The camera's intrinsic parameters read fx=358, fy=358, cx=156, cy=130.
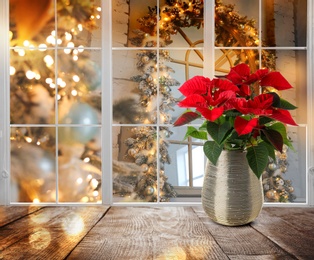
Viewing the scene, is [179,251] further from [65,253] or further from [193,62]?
[193,62]

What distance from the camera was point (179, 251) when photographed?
0.75 metres

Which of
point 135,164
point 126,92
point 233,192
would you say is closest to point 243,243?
point 233,192

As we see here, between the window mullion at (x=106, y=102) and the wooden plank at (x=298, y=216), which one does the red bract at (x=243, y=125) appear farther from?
the window mullion at (x=106, y=102)

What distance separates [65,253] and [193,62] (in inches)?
158

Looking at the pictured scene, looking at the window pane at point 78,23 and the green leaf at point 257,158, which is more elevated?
the window pane at point 78,23

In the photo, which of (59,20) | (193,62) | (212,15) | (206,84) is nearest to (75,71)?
(59,20)

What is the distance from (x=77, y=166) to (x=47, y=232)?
3.49m

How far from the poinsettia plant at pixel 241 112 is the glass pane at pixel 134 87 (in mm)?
3067

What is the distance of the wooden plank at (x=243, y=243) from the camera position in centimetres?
74

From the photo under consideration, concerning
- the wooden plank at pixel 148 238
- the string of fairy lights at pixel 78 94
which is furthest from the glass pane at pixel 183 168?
the wooden plank at pixel 148 238

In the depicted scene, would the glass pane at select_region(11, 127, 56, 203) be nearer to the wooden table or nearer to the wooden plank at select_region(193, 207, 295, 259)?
the wooden table

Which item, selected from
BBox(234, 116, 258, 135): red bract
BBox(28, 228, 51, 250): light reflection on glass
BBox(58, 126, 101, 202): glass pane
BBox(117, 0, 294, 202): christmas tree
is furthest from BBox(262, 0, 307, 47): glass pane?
BBox(28, 228, 51, 250): light reflection on glass

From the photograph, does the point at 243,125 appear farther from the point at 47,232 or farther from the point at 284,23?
the point at 284,23

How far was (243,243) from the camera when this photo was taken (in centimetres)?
82
